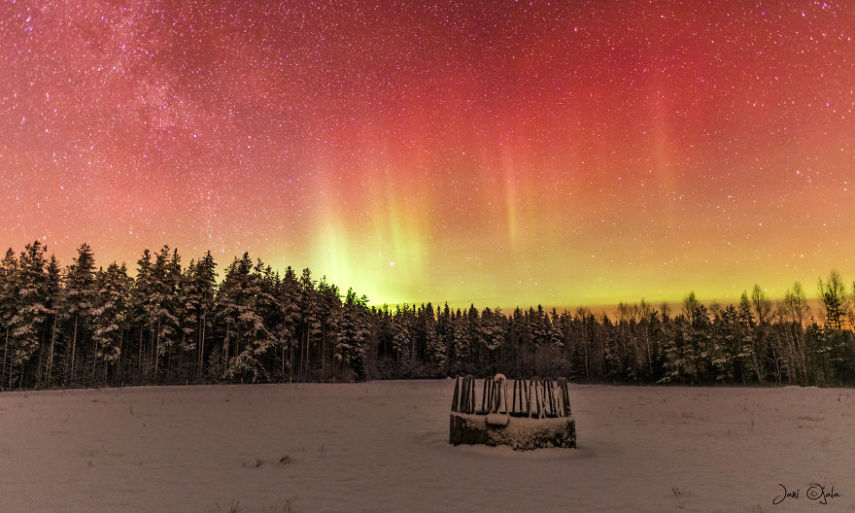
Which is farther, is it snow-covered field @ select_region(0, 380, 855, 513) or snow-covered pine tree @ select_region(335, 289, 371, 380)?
snow-covered pine tree @ select_region(335, 289, 371, 380)

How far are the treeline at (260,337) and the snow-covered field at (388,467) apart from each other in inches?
1420

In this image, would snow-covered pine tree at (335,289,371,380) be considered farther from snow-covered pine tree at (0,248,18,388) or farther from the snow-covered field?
the snow-covered field

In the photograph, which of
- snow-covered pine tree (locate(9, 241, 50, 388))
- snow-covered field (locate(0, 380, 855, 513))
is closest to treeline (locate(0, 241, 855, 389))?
snow-covered pine tree (locate(9, 241, 50, 388))

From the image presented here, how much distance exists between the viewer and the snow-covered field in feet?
25.4

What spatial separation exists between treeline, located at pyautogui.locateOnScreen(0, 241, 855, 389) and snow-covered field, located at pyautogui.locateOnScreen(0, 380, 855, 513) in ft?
118

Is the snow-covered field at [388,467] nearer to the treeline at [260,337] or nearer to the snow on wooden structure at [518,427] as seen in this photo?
the snow on wooden structure at [518,427]

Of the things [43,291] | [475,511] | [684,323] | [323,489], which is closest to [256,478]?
[323,489]

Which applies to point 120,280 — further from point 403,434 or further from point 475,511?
point 475,511

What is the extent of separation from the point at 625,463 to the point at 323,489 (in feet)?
23.1

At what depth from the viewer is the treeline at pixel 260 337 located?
2029 inches

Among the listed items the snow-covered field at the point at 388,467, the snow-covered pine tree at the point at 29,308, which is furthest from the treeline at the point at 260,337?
the snow-covered field at the point at 388,467

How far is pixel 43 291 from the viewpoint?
52.5 m

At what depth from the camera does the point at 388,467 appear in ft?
34.6

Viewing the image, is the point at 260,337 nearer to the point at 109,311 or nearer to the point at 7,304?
the point at 109,311
